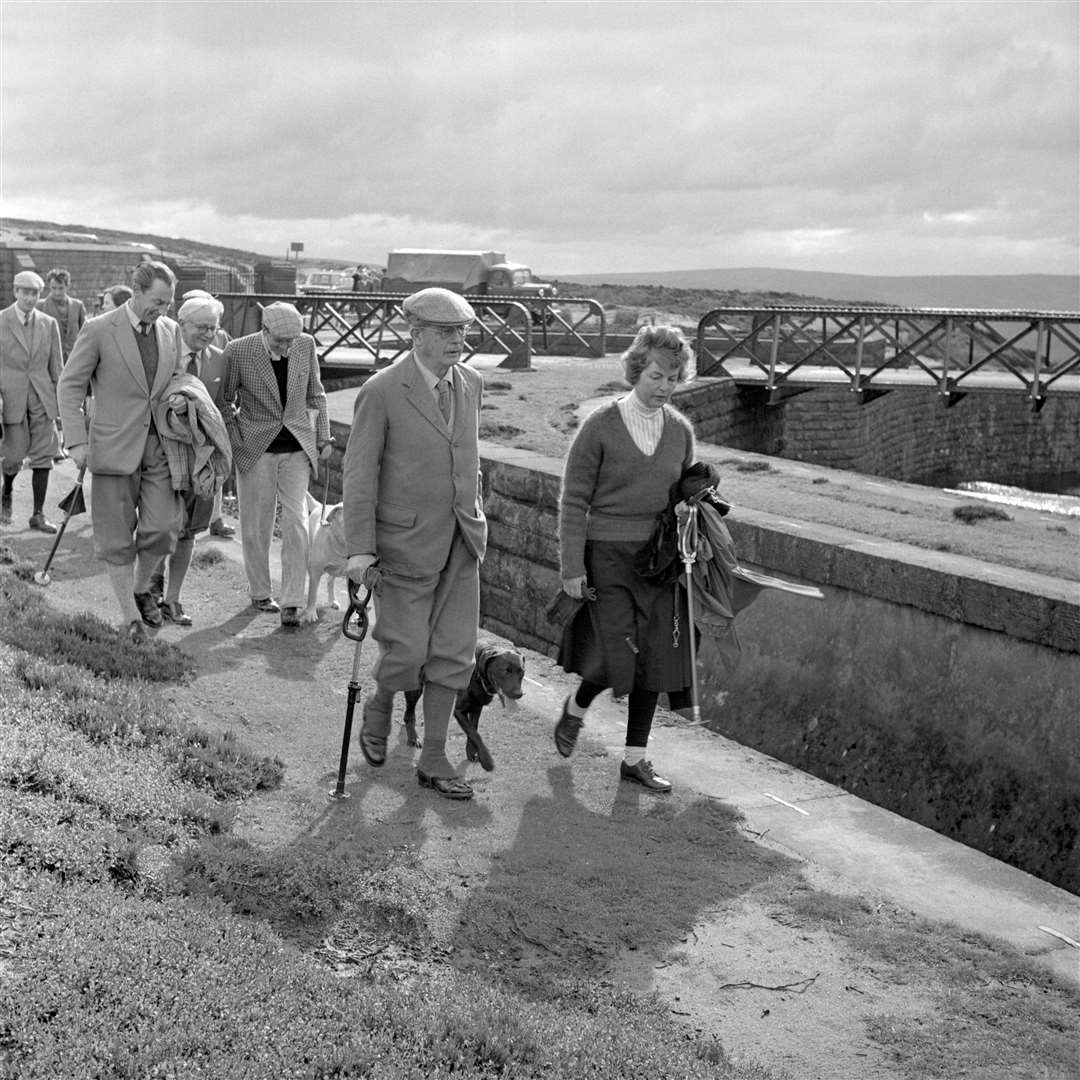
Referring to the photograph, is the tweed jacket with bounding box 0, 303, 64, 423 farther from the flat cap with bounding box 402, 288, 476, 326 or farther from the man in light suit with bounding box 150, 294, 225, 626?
the flat cap with bounding box 402, 288, 476, 326

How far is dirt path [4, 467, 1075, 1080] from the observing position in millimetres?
3816

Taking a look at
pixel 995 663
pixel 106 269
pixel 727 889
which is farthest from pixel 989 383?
pixel 106 269

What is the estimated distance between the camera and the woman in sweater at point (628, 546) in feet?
17.7

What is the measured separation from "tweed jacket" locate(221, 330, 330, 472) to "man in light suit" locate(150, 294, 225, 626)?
0.32 feet

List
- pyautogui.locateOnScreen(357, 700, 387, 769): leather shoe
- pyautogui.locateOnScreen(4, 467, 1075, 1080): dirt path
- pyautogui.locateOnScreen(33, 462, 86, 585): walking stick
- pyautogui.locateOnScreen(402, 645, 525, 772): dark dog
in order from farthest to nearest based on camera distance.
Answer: pyautogui.locateOnScreen(33, 462, 86, 585): walking stick
pyautogui.locateOnScreen(402, 645, 525, 772): dark dog
pyautogui.locateOnScreen(357, 700, 387, 769): leather shoe
pyautogui.locateOnScreen(4, 467, 1075, 1080): dirt path

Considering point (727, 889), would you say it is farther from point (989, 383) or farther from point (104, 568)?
point (989, 383)

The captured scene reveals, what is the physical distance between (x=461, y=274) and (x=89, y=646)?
29.8m

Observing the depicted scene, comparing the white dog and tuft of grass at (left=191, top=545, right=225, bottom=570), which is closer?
the white dog

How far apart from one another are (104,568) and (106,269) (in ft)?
131

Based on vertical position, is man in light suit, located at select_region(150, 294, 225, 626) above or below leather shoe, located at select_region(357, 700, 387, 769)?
above

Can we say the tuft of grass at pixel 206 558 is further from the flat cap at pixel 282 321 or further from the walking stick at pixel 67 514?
the flat cap at pixel 282 321

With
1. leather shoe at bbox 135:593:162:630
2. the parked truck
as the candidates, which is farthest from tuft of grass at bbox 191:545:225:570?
the parked truck

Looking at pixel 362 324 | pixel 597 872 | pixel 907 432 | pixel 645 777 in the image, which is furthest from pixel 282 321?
pixel 907 432

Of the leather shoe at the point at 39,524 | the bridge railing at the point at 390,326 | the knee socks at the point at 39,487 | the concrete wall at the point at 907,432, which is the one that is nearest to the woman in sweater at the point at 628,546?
the leather shoe at the point at 39,524
